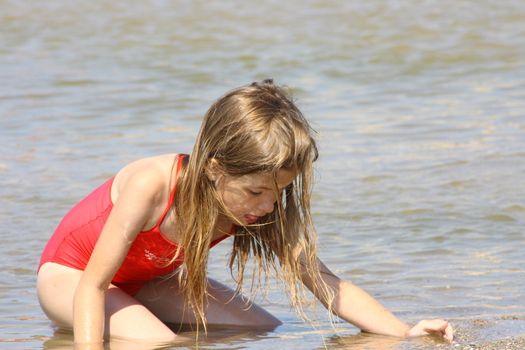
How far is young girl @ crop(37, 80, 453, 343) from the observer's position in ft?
11.2

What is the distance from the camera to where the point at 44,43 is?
1236cm

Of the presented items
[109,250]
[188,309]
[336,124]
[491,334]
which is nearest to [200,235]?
[109,250]

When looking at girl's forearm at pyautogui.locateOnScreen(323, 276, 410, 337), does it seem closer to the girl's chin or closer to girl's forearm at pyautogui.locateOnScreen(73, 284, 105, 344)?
the girl's chin

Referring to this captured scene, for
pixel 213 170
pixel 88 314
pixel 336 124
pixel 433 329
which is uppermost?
pixel 213 170

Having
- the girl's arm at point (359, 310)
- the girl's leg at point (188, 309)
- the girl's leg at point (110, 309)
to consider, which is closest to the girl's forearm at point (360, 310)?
the girl's arm at point (359, 310)

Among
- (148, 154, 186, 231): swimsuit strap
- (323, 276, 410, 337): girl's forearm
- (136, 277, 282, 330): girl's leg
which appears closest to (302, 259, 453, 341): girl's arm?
(323, 276, 410, 337): girl's forearm

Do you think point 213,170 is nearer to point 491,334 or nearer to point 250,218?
point 250,218

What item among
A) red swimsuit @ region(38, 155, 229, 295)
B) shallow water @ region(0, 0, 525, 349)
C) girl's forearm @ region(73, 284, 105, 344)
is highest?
red swimsuit @ region(38, 155, 229, 295)

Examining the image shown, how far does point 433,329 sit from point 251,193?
818 millimetres

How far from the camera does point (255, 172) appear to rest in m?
3.39

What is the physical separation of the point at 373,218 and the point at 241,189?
2353 millimetres

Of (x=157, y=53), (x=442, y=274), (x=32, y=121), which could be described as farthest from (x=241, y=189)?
(x=157, y=53)

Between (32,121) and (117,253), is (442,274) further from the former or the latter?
(32,121)

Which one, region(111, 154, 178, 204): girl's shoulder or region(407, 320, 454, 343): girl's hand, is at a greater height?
region(111, 154, 178, 204): girl's shoulder
